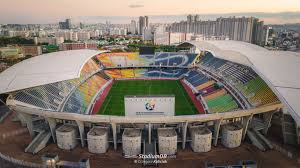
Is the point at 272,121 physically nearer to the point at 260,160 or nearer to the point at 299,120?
the point at 260,160

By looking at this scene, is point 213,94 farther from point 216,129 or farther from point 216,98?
point 216,129

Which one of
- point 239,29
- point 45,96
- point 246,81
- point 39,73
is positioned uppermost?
point 239,29

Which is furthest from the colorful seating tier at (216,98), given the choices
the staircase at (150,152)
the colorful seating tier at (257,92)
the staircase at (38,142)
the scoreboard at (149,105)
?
the staircase at (38,142)

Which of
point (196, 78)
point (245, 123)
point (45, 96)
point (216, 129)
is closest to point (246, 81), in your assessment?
point (245, 123)

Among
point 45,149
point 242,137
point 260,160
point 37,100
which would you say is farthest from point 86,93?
point 260,160

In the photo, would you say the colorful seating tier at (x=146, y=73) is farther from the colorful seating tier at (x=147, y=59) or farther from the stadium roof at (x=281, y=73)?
the stadium roof at (x=281, y=73)
